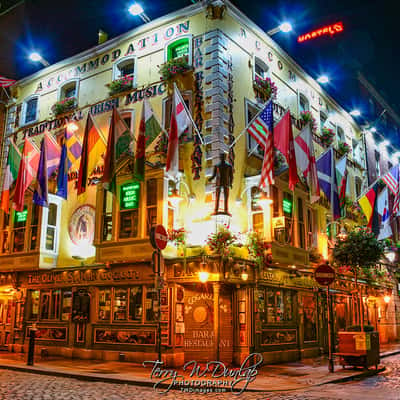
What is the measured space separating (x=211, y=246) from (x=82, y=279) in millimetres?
6585

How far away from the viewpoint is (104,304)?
19.5m

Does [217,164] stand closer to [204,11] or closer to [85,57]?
[204,11]

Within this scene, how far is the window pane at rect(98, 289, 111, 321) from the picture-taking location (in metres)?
19.3

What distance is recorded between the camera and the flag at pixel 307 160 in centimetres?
1806

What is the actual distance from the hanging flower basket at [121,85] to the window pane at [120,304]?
8.96 metres

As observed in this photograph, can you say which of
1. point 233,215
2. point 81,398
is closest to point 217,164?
point 233,215

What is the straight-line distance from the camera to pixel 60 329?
20422mm

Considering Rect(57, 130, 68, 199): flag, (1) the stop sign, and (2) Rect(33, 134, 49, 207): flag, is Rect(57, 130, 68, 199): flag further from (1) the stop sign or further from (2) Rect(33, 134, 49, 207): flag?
(1) the stop sign

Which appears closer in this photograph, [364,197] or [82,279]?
[82,279]

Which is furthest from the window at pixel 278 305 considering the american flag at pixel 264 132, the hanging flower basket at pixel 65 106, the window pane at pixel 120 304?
the hanging flower basket at pixel 65 106

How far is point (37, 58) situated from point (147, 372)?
57.6ft

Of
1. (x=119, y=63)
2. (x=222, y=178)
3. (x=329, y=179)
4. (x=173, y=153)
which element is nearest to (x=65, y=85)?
(x=119, y=63)

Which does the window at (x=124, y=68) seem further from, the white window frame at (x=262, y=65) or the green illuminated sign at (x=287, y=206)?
the green illuminated sign at (x=287, y=206)

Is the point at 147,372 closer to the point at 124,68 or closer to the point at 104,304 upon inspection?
the point at 104,304
